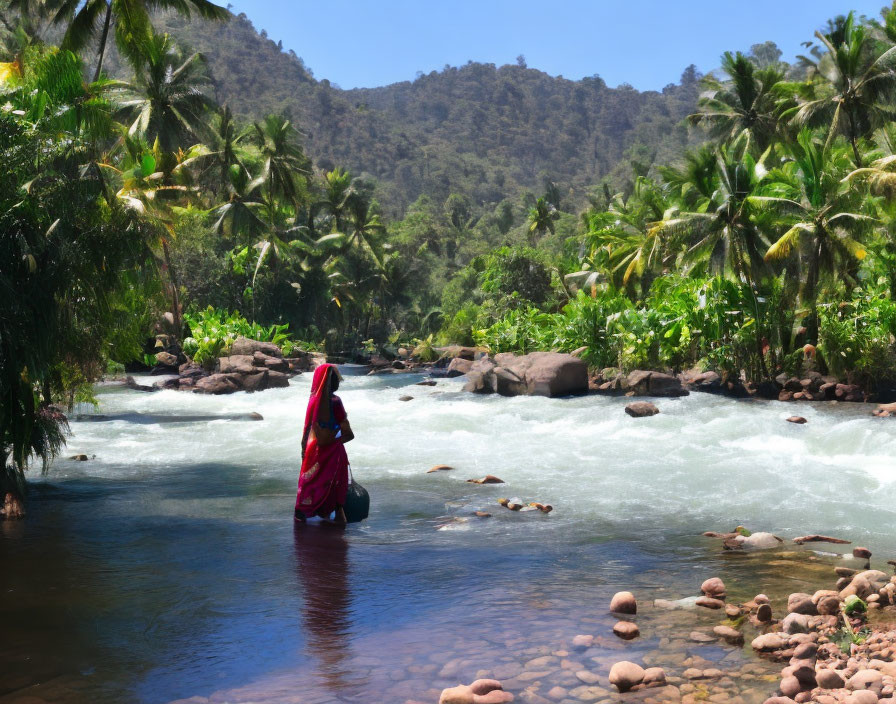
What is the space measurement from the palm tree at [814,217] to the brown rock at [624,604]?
15970 mm

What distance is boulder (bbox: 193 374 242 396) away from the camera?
24.0 meters

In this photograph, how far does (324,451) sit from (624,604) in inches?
134

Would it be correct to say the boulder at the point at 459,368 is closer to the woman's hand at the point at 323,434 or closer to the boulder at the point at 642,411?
the boulder at the point at 642,411

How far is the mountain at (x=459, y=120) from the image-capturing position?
9950 cm

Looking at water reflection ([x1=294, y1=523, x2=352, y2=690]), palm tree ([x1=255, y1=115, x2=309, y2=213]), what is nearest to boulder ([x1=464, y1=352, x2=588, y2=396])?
water reflection ([x1=294, y1=523, x2=352, y2=690])

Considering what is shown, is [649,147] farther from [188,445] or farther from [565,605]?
[565,605]

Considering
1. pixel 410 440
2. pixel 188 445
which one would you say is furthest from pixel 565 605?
pixel 188 445

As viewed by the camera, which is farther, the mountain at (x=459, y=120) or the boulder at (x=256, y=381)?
the mountain at (x=459, y=120)

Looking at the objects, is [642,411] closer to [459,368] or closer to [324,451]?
[324,451]

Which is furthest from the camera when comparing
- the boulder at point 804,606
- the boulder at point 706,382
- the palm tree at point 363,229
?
the palm tree at point 363,229

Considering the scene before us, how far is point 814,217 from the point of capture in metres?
19.7

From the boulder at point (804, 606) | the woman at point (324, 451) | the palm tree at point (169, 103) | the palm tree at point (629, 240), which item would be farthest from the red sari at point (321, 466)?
the palm tree at point (169, 103)

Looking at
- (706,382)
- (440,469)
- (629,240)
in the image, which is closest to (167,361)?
(629,240)

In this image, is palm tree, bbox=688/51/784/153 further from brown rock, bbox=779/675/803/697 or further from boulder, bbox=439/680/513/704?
boulder, bbox=439/680/513/704
